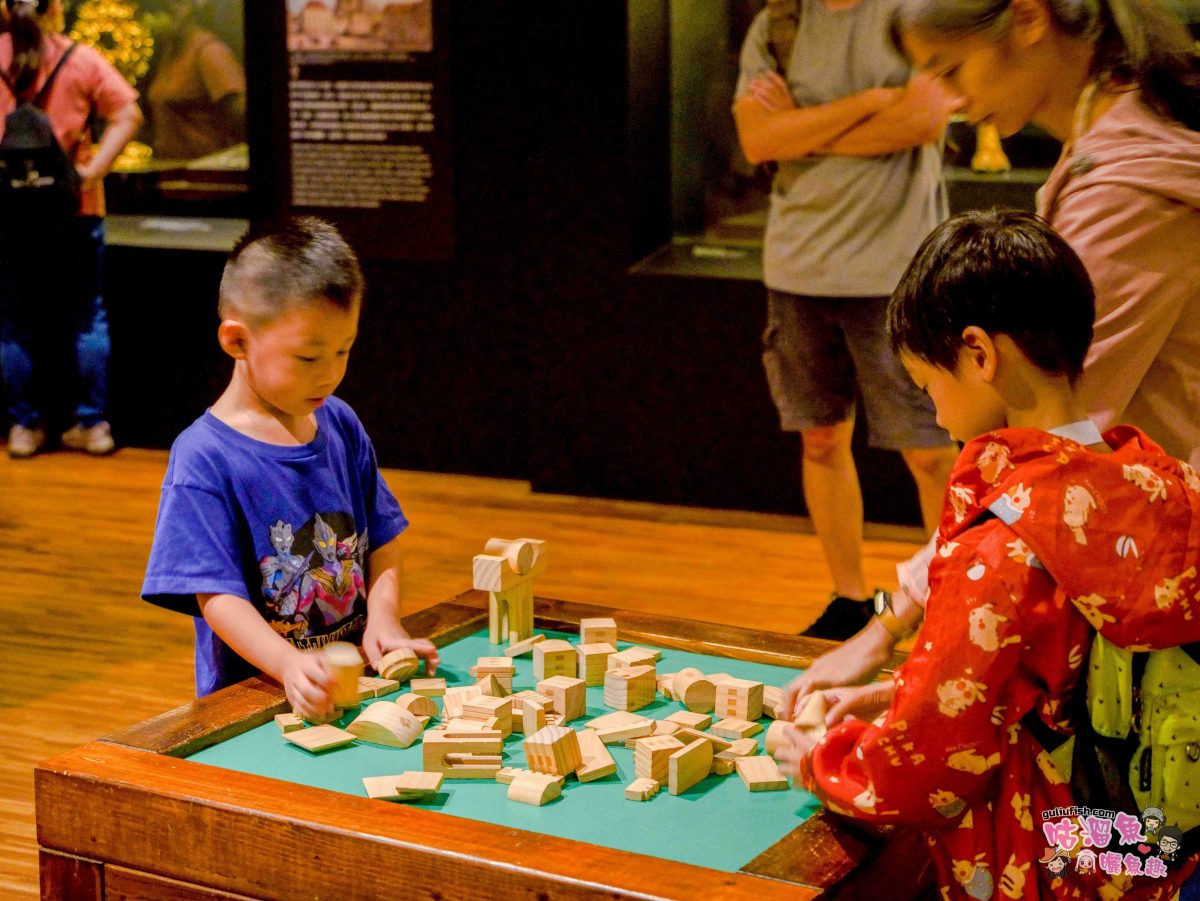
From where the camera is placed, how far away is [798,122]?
12.7ft

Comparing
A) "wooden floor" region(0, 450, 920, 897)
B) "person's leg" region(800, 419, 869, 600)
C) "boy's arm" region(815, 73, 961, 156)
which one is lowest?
"wooden floor" region(0, 450, 920, 897)

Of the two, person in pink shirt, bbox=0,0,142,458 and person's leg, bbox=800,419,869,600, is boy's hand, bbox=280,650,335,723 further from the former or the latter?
person in pink shirt, bbox=0,0,142,458

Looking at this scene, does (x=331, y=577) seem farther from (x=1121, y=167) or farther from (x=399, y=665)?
(x=1121, y=167)

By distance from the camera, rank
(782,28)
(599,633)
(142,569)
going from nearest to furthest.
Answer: (599,633)
(782,28)
(142,569)

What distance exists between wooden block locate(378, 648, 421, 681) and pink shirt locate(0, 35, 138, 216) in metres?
4.59

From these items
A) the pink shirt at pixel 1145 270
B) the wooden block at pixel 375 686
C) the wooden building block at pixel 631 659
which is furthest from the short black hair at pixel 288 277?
the pink shirt at pixel 1145 270

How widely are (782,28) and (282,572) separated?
2.39 meters

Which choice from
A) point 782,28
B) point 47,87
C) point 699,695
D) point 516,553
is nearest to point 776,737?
point 699,695

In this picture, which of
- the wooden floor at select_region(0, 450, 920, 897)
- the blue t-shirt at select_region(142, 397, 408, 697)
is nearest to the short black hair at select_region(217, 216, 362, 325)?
the blue t-shirt at select_region(142, 397, 408, 697)

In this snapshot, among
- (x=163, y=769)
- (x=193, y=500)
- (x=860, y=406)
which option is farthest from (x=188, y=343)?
(x=163, y=769)

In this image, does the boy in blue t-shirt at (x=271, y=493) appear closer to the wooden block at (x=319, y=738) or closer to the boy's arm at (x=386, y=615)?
the boy's arm at (x=386, y=615)

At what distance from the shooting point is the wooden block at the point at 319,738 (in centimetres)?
184

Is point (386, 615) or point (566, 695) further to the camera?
point (386, 615)

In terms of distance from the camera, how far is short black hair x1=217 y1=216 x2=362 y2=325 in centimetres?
212
